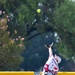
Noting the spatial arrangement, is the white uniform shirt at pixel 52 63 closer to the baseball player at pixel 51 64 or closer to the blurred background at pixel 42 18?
the baseball player at pixel 51 64

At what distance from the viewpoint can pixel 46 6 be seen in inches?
1073

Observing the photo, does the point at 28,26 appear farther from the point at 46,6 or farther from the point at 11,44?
the point at 11,44

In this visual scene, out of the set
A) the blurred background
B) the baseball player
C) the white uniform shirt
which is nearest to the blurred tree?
the blurred background

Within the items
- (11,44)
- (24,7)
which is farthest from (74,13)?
(11,44)

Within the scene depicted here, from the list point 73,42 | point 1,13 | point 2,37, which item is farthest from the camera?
point 73,42

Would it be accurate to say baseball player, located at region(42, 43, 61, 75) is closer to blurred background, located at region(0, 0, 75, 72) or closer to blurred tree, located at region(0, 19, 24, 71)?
blurred tree, located at region(0, 19, 24, 71)

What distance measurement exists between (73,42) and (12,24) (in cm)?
421

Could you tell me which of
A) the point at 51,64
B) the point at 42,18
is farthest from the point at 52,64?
the point at 42,18

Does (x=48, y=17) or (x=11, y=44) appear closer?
(x=11, y=44)

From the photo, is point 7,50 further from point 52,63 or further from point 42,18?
point 52,63

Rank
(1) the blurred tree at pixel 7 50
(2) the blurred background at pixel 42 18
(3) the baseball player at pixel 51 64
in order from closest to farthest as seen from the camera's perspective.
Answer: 1. (3) the baseball player at pixel 51 64
2. (1) the blurred tree at pixel 7 50
3. (2) the blurred background at pixel 42 18

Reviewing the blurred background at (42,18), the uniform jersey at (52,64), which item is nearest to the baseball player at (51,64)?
the uniform jersey at (52,64)

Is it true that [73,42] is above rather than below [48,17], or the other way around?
below

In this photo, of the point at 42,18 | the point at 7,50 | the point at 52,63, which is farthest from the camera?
the point at 42,18
